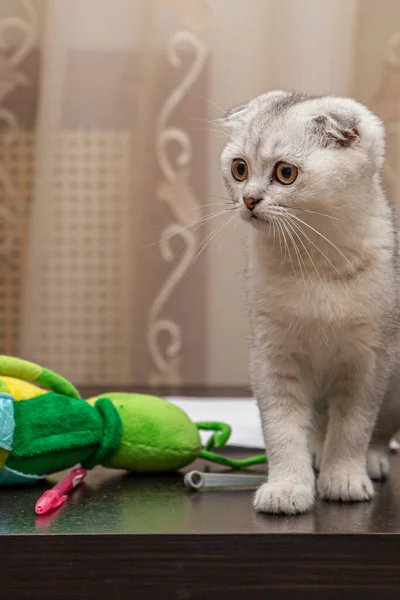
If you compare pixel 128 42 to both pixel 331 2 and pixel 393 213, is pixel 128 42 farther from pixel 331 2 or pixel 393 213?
pixel 393 213

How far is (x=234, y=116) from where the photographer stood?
2.99ft

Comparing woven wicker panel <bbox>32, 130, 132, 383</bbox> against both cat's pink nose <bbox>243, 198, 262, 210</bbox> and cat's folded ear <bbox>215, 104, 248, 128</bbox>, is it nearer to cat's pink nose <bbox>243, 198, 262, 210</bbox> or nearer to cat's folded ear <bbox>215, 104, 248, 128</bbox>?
cat's folded ear <bbox>215, 104, 248, 128</bbox>

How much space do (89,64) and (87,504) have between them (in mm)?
1499

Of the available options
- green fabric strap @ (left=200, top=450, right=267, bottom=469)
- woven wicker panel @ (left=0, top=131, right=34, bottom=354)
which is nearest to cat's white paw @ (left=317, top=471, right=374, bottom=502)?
green fabric strap @ (left=200, top=450, right=267, bottom=469)

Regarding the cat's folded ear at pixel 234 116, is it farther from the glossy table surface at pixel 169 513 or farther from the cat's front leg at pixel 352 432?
the glossy table surface at pixel 169 513

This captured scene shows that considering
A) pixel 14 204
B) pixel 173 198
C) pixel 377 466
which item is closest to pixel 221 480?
pixel 377 466

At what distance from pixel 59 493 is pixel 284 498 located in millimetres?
211

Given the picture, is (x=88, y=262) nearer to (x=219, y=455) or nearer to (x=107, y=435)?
(x=219, y=455)

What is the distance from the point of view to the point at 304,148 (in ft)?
2.65

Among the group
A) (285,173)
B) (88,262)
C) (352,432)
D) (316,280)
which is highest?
(285,173)

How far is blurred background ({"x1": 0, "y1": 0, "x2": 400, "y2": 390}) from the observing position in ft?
6.64

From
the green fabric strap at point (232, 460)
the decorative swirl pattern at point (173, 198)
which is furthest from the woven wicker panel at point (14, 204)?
the green fabric strap at point (232, 460)

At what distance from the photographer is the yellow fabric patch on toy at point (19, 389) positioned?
32.2 inches
